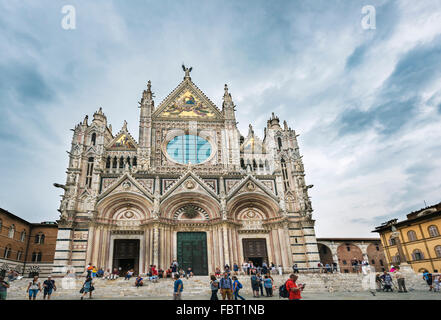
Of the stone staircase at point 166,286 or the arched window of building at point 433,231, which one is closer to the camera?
the stone staircase at point 166,286

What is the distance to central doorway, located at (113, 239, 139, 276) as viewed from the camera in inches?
930

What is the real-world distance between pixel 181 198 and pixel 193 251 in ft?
15.5

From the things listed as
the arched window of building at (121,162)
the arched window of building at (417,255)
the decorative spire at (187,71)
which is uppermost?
the decorative spire at (187,71)

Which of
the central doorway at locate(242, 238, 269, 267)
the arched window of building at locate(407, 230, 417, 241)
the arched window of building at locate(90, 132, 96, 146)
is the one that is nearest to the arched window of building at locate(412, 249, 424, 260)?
the arched window of building at locate(407, 230, 417, 241)

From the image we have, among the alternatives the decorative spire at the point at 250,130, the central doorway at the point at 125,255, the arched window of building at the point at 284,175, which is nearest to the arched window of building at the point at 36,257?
the central doorway at the point at 125,255

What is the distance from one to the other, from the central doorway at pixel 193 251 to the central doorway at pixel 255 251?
12.1 feet

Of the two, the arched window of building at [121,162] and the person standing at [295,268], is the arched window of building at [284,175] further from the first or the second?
the arched window of building at [121,162]

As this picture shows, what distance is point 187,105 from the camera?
104 feet

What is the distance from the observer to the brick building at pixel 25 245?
97.6ft

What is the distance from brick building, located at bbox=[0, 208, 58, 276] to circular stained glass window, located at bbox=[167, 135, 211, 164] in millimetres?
18797

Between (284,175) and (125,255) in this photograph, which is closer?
(125,255)

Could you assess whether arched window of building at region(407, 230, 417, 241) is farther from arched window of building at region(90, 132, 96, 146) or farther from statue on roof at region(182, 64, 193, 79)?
arched window of building at region(90, 132, 96, 146)

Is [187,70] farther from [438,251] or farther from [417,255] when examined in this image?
[417,255]

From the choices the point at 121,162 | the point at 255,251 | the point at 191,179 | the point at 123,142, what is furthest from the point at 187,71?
the point at 255,251
